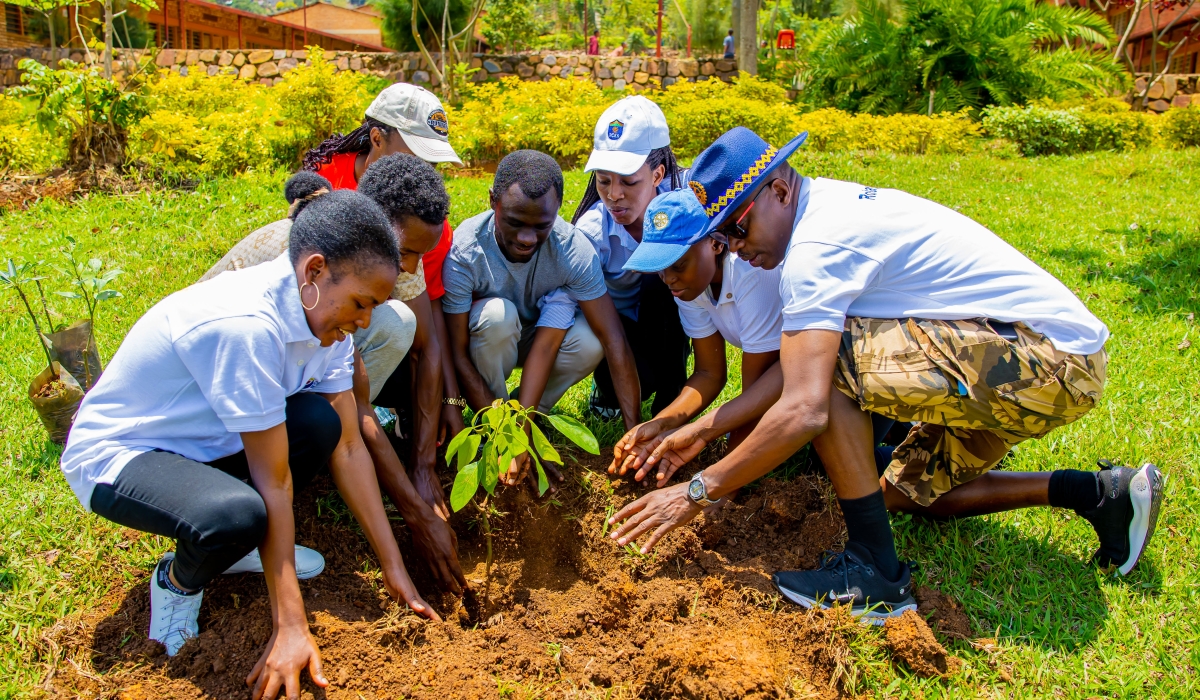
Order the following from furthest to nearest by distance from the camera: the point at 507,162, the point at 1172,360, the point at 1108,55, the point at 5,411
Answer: the point at 1108,55 → the point at 1172,360 → the point at 5,411 → the point at 507,162

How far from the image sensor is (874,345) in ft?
7.80

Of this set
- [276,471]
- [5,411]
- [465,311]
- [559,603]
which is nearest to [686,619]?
[559,603]

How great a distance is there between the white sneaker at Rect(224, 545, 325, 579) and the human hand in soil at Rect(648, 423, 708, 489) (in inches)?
42.2

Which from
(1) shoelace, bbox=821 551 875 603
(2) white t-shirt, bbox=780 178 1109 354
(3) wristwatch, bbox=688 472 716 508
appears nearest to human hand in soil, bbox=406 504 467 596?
(3) wristwatch, bbox=688 472 716 508

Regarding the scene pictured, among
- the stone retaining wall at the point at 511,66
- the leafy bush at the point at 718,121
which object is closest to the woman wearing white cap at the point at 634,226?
the leafy bush at the point at 718,121

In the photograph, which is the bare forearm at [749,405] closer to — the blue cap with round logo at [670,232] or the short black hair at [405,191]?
the blue cap with round logo at [670,232]

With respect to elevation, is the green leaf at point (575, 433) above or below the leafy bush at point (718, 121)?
below

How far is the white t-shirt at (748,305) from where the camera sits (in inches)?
109

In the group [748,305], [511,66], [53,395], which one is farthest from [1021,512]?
[511,66]

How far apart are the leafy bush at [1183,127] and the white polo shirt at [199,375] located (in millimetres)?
12225

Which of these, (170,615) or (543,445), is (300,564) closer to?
(170,615)

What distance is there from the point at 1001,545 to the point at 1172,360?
2.06 m

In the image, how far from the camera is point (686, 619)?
8.12 feet

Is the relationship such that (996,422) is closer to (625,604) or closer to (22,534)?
(625,604)
